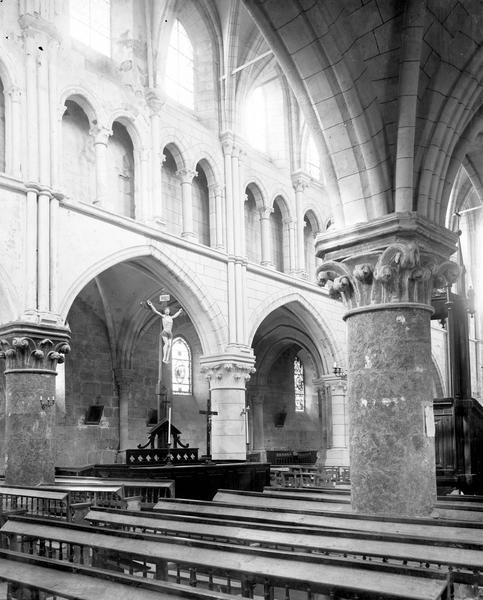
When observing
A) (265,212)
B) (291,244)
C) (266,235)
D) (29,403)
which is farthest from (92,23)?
(29,403)

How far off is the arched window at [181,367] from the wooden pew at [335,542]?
651 inches

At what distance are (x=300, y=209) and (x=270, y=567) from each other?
18538mm

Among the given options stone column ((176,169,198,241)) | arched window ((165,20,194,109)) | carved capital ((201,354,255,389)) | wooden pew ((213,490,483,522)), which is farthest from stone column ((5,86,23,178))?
wooden pew ((213,490,483,522))

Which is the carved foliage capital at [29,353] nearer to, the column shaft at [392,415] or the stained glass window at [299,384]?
the column shaft at [392,415]

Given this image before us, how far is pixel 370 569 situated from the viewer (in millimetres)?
3609

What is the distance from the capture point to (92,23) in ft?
54.7

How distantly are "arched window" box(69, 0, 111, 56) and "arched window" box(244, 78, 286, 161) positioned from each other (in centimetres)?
572

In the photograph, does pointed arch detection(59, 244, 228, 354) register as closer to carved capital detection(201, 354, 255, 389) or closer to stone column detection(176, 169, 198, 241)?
carved capital detection(201, 354, 255, 389)

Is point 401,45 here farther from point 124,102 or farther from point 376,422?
point 124,102

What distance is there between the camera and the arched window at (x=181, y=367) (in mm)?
22484

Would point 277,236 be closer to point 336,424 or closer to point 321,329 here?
point 321,329

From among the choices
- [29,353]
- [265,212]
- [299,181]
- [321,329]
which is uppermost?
[299,181]

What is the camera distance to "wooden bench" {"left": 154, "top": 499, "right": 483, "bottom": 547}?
16.1ft

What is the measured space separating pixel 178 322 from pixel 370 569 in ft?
63.8
